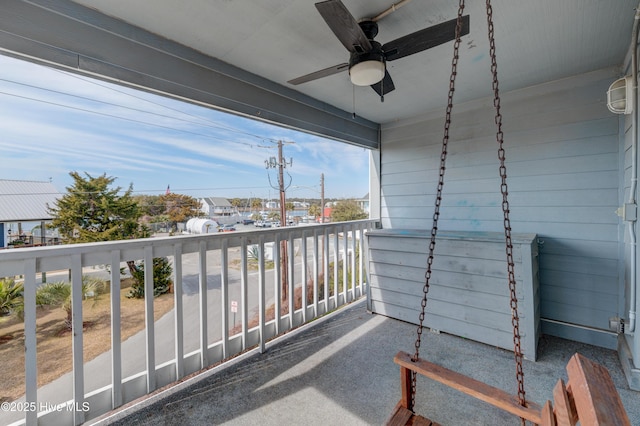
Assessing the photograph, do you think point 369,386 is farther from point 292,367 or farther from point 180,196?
point 180,196

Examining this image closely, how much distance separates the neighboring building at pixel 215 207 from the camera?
8.91 feet

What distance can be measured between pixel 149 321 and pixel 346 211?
111 inches

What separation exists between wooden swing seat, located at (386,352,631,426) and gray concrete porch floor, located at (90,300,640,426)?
0.74m

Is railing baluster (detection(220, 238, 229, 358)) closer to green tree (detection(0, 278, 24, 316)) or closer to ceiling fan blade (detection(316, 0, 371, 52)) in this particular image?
green tree (detection(0, 278, 24, 316))

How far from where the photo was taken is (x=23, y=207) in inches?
65.9

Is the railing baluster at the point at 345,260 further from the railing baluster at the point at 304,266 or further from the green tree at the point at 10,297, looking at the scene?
the green tree at the point at 10,297

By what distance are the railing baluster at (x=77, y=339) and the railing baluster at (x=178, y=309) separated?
0.54 meters

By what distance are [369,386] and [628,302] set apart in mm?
2357

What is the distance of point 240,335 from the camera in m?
2.48

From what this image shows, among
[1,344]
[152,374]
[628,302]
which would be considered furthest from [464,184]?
[1,344]

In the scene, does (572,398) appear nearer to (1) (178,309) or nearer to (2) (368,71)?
(2) (368,71)

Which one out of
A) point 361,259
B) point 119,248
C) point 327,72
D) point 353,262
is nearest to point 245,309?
point 119,248

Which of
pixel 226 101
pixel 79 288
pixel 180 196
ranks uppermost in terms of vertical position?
pixel 226 101

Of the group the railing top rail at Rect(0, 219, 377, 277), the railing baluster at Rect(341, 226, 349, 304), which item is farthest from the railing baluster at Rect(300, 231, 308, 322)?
the railing baluster at Rect(341, 226, 349, 304)
